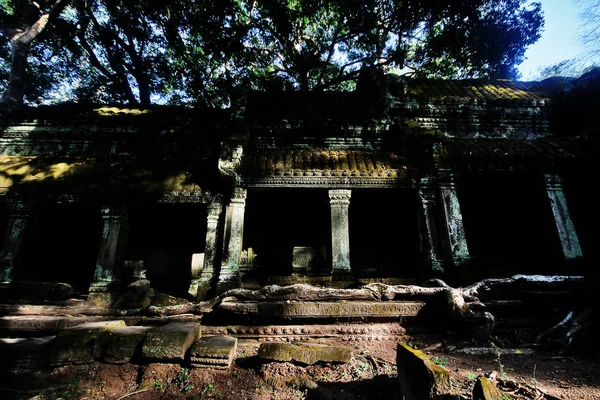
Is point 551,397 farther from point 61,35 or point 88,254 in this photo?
point 61,35

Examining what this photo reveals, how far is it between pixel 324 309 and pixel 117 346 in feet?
7.48

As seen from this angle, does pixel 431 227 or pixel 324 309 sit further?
pixel 431 227

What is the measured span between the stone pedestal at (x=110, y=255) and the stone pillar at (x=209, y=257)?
1.44 meters

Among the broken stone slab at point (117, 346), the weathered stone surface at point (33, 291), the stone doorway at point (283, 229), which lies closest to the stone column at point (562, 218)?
the stone doorway at point (283, 229)

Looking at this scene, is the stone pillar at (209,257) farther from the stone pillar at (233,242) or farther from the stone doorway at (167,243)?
the stone doorway at (167,243)

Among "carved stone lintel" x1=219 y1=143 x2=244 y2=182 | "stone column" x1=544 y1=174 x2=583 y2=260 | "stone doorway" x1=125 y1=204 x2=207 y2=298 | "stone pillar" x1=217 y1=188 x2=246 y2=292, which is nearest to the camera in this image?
"stone pillar" x1=217 y1=188 x2=246 y2=292

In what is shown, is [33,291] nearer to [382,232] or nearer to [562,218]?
[382,232]

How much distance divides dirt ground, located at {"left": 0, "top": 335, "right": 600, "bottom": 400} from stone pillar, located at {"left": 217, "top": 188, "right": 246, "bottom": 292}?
2.07 meters

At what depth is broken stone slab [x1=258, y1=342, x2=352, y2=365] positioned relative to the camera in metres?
2.69

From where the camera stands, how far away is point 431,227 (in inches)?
221

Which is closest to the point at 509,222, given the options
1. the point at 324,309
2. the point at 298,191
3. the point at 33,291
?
the point at 298,191

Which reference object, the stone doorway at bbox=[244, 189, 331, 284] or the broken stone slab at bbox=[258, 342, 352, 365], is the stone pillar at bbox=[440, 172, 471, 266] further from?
the broken stone slab at bbox=[258, 342, 352, 365]

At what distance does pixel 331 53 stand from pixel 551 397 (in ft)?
46.9

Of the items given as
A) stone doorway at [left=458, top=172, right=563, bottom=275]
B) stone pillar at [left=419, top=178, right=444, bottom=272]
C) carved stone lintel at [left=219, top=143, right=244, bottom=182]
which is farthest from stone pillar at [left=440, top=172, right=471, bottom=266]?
carved stone lintel at [left=219, top=143, right=244, bottom=182]
